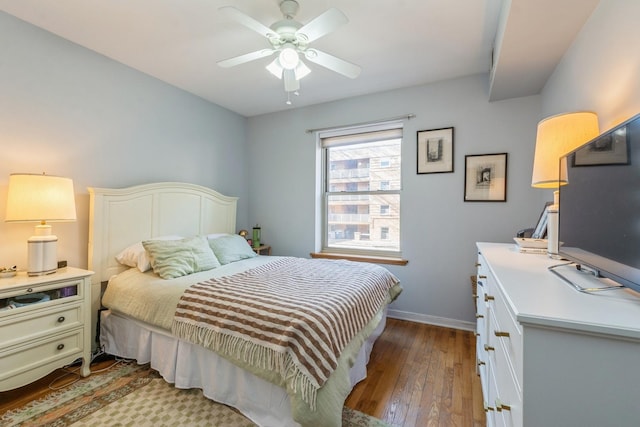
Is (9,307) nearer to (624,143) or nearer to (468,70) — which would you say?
(624,143)

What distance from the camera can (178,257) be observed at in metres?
2.35

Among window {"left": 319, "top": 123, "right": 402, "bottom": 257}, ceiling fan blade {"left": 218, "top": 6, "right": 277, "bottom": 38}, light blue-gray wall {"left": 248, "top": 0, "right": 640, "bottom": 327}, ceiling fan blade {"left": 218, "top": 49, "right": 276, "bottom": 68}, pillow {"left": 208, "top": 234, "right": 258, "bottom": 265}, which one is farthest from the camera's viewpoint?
window {"left": 319, "top": 123, "right": 402, "bottom": 257}

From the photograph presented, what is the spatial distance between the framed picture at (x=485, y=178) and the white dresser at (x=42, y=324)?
341 cm

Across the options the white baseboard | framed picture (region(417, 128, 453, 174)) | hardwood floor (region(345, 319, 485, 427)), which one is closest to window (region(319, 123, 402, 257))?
framed picture (region(417, 128, 453, 174))

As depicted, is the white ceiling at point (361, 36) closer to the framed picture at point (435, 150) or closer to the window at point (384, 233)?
the framed picture at point (435, 150)

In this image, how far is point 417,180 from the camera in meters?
3.07

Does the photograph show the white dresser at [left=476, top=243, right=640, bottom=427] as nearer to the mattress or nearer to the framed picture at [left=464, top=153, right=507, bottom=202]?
the mattress

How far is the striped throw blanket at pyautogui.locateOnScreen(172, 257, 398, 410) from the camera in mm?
1354

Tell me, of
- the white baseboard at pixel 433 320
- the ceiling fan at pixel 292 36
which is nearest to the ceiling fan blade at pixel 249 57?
the ceiling fan at pixel 292 36

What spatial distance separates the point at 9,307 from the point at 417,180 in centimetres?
341

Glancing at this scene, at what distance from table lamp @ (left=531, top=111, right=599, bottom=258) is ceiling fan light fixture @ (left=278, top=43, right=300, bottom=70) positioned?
1579mm

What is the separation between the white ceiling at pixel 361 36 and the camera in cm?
178

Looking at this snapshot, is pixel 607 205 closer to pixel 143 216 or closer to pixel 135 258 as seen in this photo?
pixel 135 258

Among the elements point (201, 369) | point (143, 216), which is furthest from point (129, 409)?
point (143, 216)
